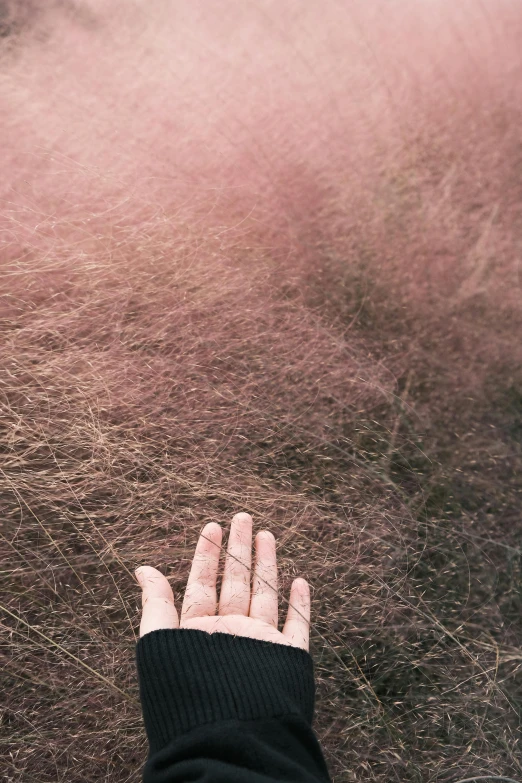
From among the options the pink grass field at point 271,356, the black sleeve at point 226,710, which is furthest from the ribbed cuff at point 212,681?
the pink grass field at point 271,356

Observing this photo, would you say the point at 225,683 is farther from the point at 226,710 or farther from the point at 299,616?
the point at 299,616

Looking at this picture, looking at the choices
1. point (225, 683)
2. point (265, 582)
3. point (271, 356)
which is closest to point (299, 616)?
point (265, 582)

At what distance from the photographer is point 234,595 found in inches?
32.7

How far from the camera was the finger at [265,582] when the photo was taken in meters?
0.82

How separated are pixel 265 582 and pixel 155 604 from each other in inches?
6.6

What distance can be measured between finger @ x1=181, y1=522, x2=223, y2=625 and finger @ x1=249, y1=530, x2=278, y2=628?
0.20ft

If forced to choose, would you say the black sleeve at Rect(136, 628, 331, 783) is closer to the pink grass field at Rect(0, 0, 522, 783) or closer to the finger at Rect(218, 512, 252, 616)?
the finger at Rect(218, 512, 252, 616)

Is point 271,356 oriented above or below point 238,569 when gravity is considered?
above

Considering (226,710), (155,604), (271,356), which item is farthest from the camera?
(271,356)

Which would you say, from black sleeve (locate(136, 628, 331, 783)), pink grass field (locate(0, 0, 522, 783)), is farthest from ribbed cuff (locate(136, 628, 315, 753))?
pink grass field (locate(0, 0, 522, 783))

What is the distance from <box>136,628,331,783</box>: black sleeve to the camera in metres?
0.62

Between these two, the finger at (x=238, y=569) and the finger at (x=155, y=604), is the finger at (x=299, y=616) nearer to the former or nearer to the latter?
the finger at (x=238, y=569)

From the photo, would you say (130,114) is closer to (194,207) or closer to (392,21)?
(194,207)

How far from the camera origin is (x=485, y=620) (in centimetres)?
101
